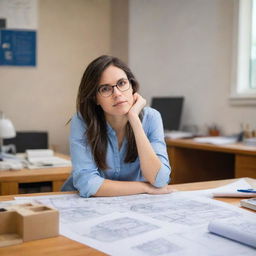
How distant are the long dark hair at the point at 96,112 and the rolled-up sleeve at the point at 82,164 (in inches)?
1.2

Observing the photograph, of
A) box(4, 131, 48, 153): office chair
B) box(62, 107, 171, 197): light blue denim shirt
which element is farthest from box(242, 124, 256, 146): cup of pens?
box(4, 131, 48, 153): office chair

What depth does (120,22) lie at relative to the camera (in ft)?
16.1

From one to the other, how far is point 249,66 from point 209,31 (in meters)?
0.55

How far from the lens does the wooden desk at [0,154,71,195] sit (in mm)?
2204

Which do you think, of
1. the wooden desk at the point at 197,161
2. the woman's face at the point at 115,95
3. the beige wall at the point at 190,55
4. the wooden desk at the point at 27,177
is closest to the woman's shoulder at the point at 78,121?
the woman's face at the point at 115,95

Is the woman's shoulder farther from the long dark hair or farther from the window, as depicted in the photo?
the window

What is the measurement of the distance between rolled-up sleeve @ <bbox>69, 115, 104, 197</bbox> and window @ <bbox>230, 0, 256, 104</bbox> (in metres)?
2.14

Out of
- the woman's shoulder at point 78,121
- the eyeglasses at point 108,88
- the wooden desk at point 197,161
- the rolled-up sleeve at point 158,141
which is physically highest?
the eyeglasses at point 108,88

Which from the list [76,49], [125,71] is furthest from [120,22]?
[125,71]

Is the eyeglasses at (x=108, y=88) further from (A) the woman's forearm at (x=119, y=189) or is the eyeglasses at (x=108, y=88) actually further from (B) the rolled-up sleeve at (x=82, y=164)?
(A) the woman's forearm at (x=119, y=189)

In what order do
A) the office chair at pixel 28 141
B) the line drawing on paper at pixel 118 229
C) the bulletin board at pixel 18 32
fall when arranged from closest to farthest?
the line drawing on paper at pixel 118 229
the office chair at pixel 28 141
the bulletin board at pixel 18 32

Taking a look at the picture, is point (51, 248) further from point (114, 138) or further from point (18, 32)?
point (18, 32)

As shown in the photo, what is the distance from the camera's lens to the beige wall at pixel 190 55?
3.70m

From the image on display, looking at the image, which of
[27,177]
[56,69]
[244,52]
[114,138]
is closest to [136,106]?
[114,138]
